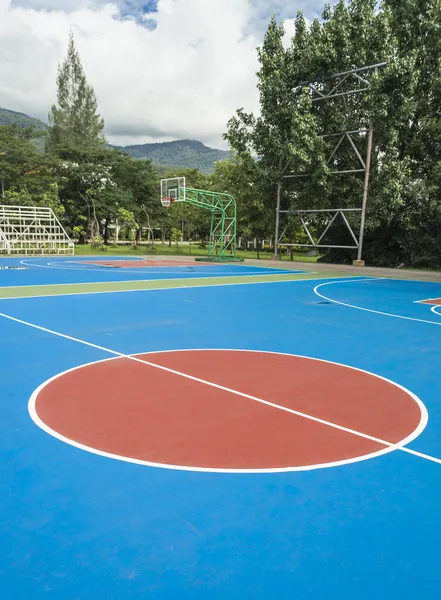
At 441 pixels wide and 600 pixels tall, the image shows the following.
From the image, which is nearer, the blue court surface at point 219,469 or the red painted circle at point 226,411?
the blue court surface at point 219,469

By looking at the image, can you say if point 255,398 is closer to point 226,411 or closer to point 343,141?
point 226,411

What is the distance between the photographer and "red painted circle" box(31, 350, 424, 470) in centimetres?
356

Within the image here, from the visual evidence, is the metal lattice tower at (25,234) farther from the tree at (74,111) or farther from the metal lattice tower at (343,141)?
the tree at (74,111)

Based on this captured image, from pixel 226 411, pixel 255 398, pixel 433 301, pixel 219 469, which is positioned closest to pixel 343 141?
pixel 433 301

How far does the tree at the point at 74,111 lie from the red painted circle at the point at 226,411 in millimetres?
50657

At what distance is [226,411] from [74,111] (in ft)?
181

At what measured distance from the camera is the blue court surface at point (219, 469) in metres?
2.29

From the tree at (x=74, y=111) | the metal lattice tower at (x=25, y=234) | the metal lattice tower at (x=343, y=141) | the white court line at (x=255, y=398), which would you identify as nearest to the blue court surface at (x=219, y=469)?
the white court line at (x=255, y=398)

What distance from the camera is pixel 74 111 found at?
174 ft

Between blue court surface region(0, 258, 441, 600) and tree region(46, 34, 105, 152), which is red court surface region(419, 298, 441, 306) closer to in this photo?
blue court surface region(0, 258, 441, 600)

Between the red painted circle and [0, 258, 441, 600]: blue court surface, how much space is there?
21mm

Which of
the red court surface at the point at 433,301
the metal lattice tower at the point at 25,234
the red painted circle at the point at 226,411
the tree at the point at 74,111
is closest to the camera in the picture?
the red painted circle at the point at 226,411

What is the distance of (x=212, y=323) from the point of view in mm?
8680

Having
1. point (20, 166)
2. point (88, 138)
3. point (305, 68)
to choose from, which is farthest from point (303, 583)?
point (88, 138)
